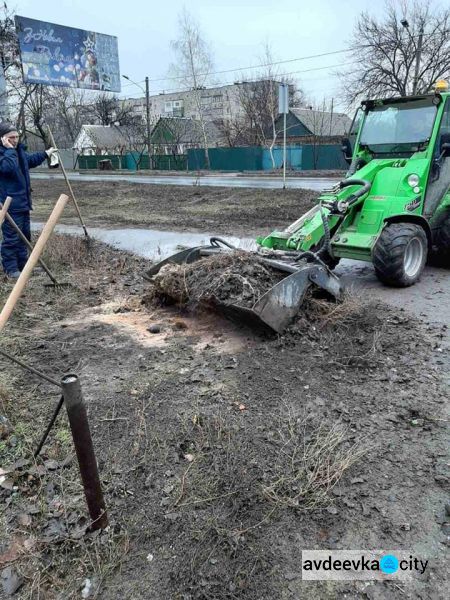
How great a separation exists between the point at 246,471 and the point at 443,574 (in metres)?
1.04

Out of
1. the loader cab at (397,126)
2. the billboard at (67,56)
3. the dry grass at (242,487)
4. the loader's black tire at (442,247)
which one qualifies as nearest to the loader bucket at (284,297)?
the dry grass at (242,487)

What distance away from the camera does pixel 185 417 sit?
3156 mm

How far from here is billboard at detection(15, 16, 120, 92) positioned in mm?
25297

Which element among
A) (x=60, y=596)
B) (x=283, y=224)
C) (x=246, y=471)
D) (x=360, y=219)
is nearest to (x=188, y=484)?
(x=246, y=471)

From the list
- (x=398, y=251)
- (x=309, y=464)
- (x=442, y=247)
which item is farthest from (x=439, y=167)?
(x=309, y=464)

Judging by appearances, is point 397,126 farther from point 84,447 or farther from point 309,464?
point 84,447

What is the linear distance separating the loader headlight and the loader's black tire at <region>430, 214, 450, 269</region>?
0.95 meters

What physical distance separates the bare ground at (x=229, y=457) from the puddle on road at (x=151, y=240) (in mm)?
4032

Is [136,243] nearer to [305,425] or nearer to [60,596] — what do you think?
[305,425]

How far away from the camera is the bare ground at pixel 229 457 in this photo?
6.94ft

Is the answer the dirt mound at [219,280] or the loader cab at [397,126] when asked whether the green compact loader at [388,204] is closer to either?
the loader cab at [397,126]

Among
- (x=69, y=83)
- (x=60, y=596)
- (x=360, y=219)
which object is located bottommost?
(x=60, y=596)

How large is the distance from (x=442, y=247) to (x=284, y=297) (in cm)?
361

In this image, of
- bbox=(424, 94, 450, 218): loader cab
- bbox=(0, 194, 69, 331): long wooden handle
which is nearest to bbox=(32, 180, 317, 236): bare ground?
bbox=(424, 94, 450, 218): loader cab
